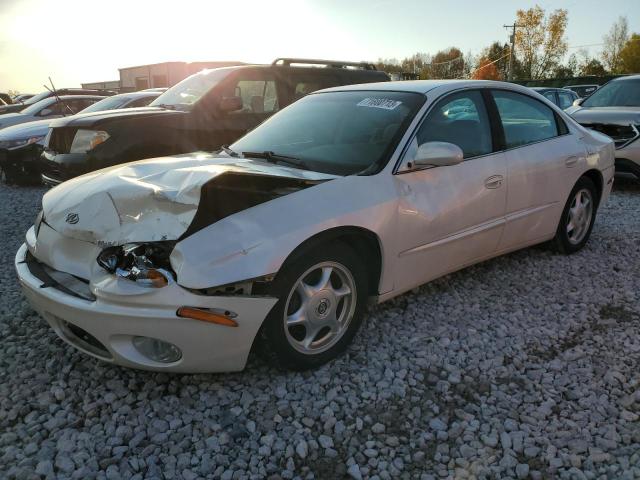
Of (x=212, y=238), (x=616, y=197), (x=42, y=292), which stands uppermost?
(x=212, y=238)

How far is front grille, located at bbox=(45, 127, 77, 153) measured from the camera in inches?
239

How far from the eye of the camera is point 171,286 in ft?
7.82

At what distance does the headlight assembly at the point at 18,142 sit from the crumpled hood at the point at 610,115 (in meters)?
8.20

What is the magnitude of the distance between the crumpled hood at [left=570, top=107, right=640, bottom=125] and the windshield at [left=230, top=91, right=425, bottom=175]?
5213 mm

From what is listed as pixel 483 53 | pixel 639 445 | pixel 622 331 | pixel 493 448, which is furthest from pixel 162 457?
pixel 483 53

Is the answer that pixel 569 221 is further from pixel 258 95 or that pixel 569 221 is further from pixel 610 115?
pixel 258 95

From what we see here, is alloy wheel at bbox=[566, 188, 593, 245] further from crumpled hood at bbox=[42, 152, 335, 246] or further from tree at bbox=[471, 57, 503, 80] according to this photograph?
tree at bbox=[471, 57, 503, 80]

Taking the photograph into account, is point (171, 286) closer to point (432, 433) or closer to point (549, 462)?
point (432, 433)

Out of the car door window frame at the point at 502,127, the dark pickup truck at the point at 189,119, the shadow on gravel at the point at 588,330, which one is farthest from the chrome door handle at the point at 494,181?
the dark pickup truck at the point at 189,119

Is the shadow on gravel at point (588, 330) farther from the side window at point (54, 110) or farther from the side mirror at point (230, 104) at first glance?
the side window at point (54, 110)

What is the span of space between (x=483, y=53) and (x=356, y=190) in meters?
71.6

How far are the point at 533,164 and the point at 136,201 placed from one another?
2.90 metres

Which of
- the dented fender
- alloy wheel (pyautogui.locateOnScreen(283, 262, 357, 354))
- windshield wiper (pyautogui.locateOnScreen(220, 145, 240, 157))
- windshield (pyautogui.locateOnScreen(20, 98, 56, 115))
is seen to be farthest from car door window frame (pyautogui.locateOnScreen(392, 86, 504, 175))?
windshield (pyautogui.locateOnScreen(20, 98, 56, 115))

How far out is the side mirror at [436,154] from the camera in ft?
10.4
